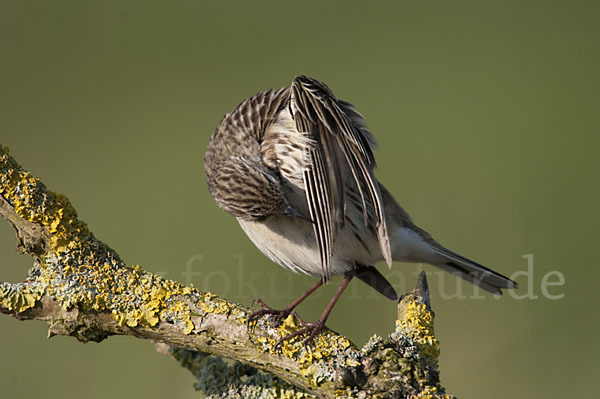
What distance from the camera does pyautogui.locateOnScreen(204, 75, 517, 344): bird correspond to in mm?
3703

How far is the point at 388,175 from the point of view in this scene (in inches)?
320

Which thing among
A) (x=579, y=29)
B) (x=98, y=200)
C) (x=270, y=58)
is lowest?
(x=98, y=200)

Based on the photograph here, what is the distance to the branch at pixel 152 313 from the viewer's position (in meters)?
3.18

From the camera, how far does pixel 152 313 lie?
334cm

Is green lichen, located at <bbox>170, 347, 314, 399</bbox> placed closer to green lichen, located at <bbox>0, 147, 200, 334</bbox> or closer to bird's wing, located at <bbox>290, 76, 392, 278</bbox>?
green lichen, located at <bbox>0, 147, 200, 334</bbox>

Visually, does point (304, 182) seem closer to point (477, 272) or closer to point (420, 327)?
point (420, 327)

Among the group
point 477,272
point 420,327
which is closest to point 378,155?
point 477,272

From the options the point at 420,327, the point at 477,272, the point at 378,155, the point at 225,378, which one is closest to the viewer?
the point at 420,327

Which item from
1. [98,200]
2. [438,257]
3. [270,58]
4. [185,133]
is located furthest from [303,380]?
[270,58]

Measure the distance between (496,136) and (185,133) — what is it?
3.72m

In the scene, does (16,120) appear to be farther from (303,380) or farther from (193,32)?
(303,380)

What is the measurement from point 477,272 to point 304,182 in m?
2.02

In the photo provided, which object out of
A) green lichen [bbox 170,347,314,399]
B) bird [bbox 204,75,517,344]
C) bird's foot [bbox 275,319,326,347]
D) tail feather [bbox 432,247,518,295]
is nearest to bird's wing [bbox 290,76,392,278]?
bird [bbox 204,75,517,344]

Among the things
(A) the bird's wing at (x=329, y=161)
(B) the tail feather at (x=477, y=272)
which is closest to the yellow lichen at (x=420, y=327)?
(A) the bird's wing at (x=329, y=161)
